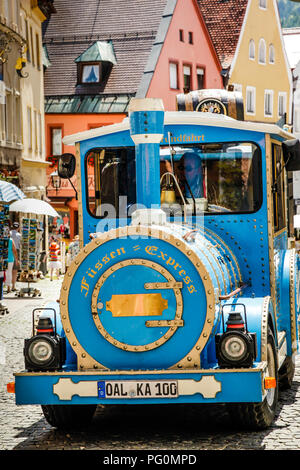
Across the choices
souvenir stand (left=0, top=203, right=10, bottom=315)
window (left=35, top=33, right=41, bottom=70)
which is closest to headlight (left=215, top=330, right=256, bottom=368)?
souvenir stand (left=0, top=203, right=10, bottom=315)

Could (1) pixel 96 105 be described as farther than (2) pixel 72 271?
Yes

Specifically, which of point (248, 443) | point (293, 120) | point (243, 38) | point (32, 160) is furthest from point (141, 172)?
point (293, 120)

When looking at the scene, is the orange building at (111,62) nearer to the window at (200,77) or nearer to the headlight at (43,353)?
the window at (200,77)

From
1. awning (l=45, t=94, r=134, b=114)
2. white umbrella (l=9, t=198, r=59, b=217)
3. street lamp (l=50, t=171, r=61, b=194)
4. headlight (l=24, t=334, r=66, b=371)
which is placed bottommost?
headlight (l=24, t=334, r=66, b=371)

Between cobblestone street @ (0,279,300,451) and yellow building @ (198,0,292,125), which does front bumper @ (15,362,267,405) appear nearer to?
cobblestone street @ (0,279,300,451)

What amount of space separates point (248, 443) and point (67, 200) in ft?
121

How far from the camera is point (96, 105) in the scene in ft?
147

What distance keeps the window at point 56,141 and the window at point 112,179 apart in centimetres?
3613

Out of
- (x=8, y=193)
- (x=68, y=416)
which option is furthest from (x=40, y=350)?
(x=8, y=193)

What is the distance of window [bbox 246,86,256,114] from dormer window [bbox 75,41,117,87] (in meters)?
8.51

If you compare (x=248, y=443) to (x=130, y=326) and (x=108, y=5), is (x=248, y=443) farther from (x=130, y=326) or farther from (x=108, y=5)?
(x=108, y=5)

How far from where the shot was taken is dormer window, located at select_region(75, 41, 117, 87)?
151ft

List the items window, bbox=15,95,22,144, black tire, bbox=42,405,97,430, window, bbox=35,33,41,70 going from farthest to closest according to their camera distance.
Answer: window, bbox=35,33,41,70, window, bbox=15,95,22,144, black tire, bbox=42,405,97,430

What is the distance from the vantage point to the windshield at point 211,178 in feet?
28.9
